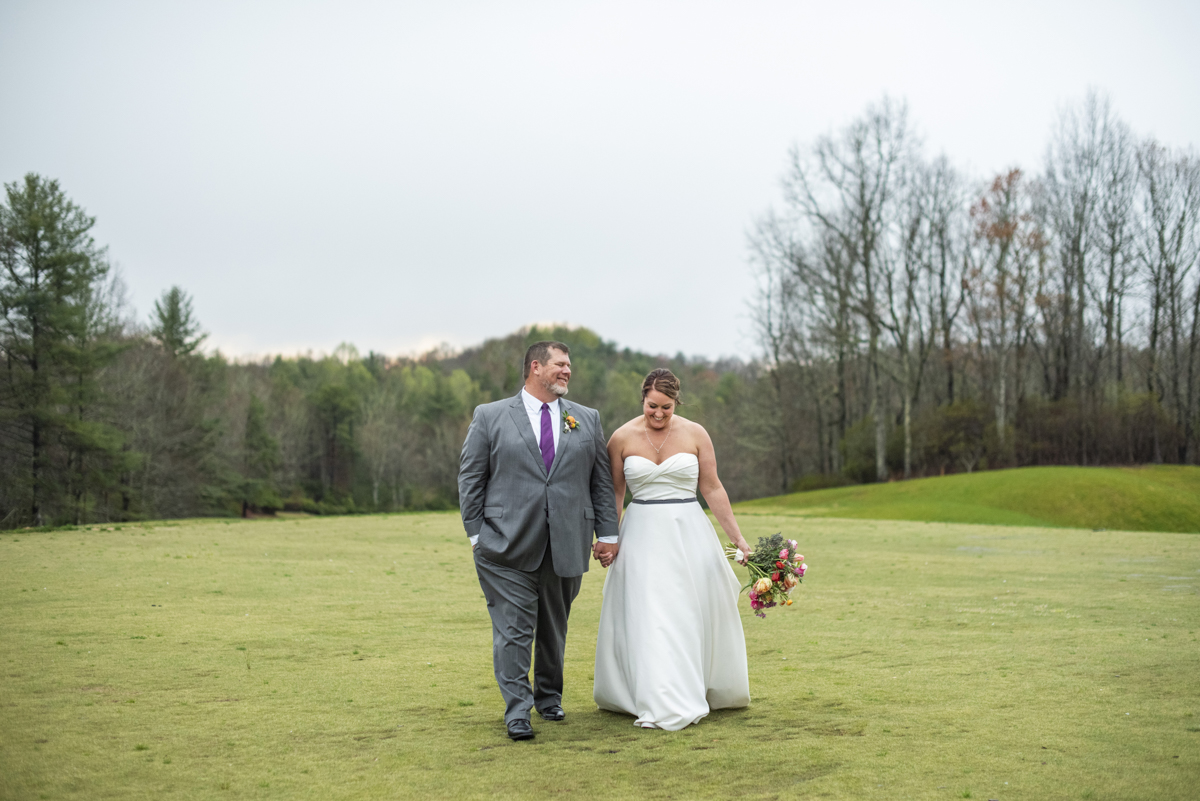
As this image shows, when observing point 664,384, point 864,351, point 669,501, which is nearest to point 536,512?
point 669,501

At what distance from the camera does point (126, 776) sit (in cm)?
452

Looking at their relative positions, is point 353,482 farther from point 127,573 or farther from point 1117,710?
point 1117,710

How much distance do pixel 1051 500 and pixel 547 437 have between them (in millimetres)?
34889

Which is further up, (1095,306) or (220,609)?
(1095,306)

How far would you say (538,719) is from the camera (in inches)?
238

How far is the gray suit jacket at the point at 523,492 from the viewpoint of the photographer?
580cm

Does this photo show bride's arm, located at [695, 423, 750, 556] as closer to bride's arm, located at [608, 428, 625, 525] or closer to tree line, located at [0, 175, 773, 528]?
bride's arm, located at [608, 428, 625, 525]

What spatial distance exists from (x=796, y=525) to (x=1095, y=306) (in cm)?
3204

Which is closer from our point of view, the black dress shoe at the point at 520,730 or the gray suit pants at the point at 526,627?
the black dress shoe at the point at 520,730

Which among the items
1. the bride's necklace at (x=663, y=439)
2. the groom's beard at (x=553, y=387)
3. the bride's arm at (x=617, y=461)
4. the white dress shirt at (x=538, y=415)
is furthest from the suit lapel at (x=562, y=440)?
the bride's necklace at (x=663, y=439)

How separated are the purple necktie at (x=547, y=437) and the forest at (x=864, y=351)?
122ft

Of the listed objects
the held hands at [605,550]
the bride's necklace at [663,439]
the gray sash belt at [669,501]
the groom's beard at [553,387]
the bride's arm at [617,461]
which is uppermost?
the groom's beard at [553,387]

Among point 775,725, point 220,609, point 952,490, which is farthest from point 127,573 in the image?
point 952,490

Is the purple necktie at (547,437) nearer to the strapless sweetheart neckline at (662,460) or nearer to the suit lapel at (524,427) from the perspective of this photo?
the suit lapel at (524,427)
